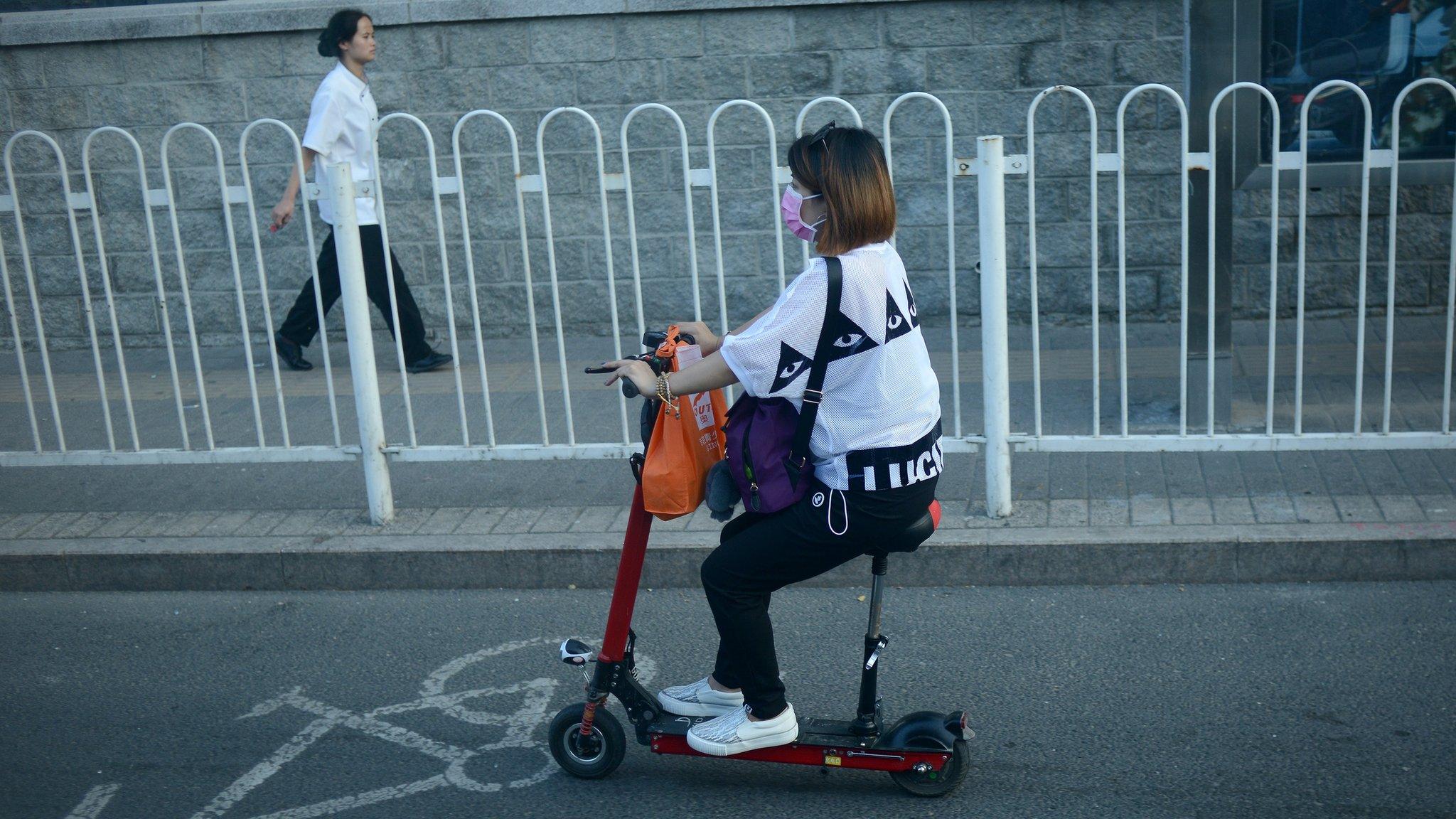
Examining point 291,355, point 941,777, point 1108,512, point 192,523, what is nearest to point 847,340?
point 941,777

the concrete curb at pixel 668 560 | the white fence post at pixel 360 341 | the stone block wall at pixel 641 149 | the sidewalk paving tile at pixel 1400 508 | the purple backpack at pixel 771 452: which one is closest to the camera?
the purple backpack at pixel 771 452

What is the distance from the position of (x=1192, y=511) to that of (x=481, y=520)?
2.72 metres

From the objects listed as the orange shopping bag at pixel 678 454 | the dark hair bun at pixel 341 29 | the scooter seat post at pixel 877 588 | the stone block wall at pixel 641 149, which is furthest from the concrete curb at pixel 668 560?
the dark hair bun at pixel 341 29

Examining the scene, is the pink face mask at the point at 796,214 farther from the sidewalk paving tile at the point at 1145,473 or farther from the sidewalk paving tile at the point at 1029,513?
the sidewalk paving tile at the point at 1145,473

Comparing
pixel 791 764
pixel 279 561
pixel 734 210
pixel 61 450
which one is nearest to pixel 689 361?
pixel 791 764

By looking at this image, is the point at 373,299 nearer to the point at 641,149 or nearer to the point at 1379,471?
the point at 641,149

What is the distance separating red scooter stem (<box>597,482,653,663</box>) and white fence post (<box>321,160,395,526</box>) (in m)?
2.07

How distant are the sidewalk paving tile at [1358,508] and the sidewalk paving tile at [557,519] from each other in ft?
9.34

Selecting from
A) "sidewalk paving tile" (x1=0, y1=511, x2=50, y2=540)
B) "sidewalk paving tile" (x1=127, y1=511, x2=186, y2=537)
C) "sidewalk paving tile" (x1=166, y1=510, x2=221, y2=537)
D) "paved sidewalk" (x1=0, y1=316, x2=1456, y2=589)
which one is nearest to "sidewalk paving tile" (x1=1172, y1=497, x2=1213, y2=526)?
"paved sidewalk" (x1=0, y1=316, x2=1456, y2=589)

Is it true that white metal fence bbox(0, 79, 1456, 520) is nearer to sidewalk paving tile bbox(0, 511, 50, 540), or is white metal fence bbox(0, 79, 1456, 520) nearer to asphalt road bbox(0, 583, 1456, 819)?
sidewalk paving tile bbox(0, 511, 50, 540)

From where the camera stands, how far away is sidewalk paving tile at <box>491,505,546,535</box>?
5309 mm

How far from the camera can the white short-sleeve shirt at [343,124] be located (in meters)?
7.28

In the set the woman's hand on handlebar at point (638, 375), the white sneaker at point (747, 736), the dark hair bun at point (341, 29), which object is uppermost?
the dark hair bun at point (341, 29)

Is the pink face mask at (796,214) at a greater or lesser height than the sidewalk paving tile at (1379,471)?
greater
